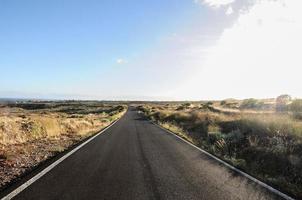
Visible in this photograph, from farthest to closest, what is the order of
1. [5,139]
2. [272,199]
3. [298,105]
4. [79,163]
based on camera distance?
[298,105]
[5,139]
[79,163]
[272,199]

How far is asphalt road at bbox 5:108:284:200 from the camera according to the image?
622 centimetres

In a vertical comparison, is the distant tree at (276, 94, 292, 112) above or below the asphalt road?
above

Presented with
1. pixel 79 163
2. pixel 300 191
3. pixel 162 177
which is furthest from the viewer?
pixel 79 163

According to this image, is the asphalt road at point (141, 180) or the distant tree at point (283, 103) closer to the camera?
the asphalt road at point (141, 180)

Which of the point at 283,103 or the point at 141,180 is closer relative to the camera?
the point at 141,180

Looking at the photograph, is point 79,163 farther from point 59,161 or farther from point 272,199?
point 272,199

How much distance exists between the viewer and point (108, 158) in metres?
10.6

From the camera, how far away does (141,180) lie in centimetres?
744

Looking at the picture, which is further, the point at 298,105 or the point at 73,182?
the point at 298,105

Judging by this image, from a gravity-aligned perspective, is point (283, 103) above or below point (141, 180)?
above

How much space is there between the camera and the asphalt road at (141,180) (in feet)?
20.4

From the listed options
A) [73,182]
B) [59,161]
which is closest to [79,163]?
[59,161]

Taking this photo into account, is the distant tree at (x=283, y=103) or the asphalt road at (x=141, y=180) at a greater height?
the distant tree at (x=283, y=103)

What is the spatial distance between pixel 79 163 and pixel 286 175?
5.91 metres
